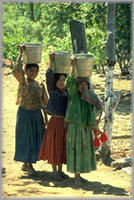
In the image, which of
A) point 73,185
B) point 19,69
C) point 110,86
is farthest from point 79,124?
point 110,86

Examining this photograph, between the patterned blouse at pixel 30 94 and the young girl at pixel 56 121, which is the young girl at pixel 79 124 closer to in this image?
the young girl at pixel 56 121

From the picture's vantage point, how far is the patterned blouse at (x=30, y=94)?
20.1 feet

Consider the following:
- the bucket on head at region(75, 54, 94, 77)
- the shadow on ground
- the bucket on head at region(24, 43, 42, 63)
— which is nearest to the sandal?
the shadow on ground

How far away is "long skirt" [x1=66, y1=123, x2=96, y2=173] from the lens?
5.62 m

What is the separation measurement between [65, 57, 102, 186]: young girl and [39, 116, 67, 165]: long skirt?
0.26 m

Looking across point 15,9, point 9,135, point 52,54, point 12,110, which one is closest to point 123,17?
point 12,110

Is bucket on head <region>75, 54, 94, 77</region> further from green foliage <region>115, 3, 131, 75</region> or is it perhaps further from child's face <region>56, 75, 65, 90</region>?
green foliage <region>115, 3, 131, 75</region>

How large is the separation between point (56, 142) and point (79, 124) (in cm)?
50

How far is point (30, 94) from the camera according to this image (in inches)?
242

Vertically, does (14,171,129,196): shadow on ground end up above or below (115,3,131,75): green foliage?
below

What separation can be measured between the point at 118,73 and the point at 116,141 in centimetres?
1041

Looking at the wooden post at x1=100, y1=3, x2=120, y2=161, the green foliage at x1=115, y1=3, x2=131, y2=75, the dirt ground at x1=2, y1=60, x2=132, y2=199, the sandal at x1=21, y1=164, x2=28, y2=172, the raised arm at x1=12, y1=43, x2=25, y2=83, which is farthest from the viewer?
the green foliage at x1=115, y1=3, x2=131, y2=75

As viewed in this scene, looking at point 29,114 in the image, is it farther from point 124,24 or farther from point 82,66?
point 124,24

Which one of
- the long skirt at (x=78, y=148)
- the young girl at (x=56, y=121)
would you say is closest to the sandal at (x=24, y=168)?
the young girl at (x=56, y=121)
